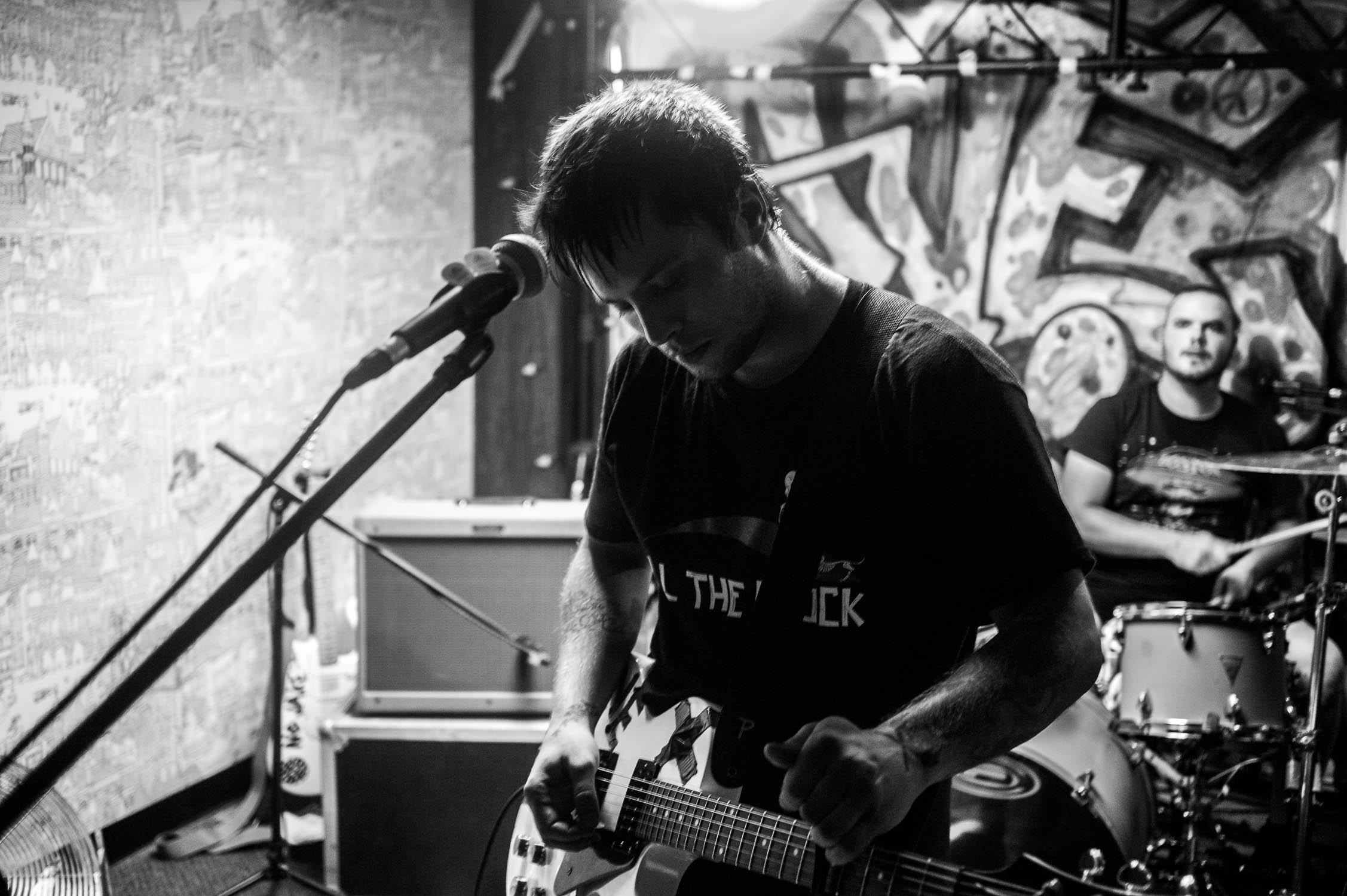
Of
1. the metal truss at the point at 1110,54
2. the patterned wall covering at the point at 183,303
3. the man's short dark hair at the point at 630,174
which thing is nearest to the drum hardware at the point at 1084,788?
the man's short dark hair at the point at 630,174

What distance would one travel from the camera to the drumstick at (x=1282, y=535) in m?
3.59

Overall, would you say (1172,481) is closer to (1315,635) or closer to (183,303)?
(1315,635)

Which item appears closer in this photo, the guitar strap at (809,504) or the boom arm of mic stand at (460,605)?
the guitar strap at (809,504)

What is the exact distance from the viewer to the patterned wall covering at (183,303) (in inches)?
129

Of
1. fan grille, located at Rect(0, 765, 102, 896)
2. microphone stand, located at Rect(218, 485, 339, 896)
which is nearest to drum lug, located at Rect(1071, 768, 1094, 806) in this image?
microphone stand, located at Rect(218, 485, 339, 896)

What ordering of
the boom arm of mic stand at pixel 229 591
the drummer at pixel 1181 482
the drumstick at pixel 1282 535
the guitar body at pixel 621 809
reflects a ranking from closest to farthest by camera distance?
the boom arm of mic stand at pixel 229 591
the guitar body at pixel 621 809
the drumstick at pixel 1282 535
the drummer at pixel 1181 482

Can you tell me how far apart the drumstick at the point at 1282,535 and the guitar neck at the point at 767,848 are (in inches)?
92.3

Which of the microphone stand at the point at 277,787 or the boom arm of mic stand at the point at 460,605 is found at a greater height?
the boom arm of mic stand at the point at 460,605

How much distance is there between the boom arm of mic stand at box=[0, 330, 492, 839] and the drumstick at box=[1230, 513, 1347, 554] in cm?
275

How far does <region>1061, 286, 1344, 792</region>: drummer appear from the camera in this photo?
437cm

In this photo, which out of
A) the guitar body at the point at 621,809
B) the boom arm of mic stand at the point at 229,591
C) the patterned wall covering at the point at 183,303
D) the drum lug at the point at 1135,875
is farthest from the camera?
the patterned wall covering at the point at 183,303

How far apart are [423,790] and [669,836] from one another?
6.06ft

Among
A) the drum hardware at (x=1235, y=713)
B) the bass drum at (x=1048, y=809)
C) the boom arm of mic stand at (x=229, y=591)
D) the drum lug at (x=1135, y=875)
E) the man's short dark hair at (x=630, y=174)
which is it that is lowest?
the drum lug at (x=1135, y=875)

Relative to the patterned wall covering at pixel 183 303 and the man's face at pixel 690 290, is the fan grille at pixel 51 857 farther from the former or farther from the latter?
the man's face at pixel 690 290
